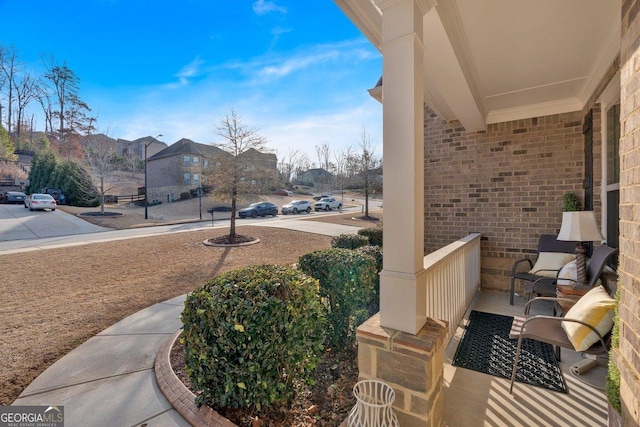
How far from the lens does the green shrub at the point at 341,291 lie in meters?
2.64

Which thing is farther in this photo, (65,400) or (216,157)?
(216,157)

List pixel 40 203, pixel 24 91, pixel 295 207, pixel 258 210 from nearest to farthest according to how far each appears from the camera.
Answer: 1. pixel 40 203
2. pixel 258 210
3. pixel 295 207
4. pixel 24 91

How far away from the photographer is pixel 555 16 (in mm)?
2164

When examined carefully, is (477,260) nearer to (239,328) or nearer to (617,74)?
(617,74)

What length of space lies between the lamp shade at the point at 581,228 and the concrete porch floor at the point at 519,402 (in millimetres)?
1166

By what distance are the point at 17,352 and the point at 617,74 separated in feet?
20.6

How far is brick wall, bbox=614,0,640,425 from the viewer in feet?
3.70

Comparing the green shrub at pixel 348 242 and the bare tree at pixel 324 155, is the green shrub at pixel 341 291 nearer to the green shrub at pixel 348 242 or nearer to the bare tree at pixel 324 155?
the green shrub at pixel 348 242

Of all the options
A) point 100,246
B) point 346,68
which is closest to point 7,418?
point 346,68

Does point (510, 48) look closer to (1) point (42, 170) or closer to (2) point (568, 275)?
(2) point (568, 275)

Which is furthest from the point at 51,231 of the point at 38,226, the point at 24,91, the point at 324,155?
the point at 324,155

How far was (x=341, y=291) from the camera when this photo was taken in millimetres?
2648

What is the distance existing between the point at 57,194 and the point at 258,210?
1630 centimetres

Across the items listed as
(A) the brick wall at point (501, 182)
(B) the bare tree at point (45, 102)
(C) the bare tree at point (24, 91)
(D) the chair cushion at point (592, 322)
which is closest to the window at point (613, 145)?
(A) the brick wall at point (501, 182)
